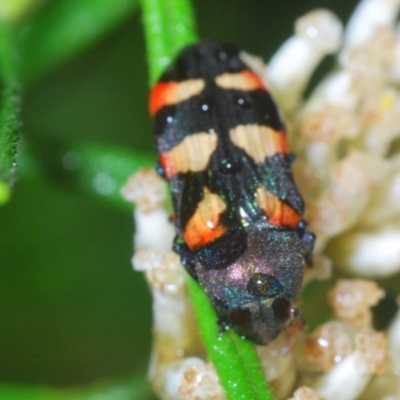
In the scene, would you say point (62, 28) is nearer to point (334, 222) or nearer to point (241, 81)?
point (241, 81)

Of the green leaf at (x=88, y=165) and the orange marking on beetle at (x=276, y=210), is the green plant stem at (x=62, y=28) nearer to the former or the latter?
the green leaf at (x=88, y=165)

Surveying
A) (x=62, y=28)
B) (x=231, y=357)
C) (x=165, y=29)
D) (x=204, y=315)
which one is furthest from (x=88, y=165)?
(x=231, y=357)

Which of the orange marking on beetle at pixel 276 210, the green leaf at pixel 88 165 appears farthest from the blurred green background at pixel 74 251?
the orange marking on beetle at pixel 276 210

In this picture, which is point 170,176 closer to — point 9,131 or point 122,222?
point 9,131

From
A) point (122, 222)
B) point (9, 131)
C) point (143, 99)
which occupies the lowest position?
point (122, 222)

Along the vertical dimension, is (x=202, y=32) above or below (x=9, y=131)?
below

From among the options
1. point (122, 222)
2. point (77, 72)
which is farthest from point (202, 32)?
point (122, 222)

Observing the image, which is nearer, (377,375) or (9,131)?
(9,131)
